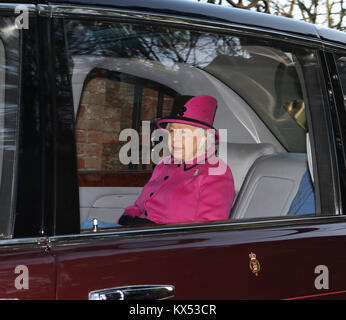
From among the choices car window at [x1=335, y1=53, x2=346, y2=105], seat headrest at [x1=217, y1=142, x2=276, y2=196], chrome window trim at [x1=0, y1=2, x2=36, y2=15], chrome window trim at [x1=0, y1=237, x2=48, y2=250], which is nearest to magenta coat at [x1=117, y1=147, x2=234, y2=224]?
seat headrest at [x1=217, y1=142, x2=276, y2=196]

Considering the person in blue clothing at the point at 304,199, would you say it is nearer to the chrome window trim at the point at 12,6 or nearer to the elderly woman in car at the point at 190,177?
the elderly woman in car at the point at 190,177

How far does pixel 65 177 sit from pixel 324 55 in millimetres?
1090

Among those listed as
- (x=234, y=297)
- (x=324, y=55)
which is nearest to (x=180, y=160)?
(x=324, y=55)

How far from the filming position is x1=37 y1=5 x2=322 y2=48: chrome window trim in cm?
168

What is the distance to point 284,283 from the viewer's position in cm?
184

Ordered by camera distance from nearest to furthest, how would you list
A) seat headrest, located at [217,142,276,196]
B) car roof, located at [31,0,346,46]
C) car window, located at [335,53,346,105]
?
car roof, located at [31,0,346,46] → car window, located at [335,53,346,105] → seat headrest, located at [217,142,276,196]

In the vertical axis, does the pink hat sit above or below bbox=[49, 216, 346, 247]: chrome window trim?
above

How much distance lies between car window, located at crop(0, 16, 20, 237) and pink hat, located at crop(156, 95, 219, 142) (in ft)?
4.04

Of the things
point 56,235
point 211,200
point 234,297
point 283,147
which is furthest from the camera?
point 283,147

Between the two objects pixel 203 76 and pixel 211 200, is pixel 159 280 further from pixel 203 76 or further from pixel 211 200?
pixel 203 76

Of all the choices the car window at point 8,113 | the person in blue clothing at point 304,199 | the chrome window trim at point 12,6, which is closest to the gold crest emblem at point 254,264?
the person in blue clothing at point 304,199

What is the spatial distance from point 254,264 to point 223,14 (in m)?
0.84

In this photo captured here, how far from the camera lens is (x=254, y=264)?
71.2 inches

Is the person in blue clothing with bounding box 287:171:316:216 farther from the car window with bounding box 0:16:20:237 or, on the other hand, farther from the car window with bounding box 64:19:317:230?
the car window with bounding box 0:16:20:237
